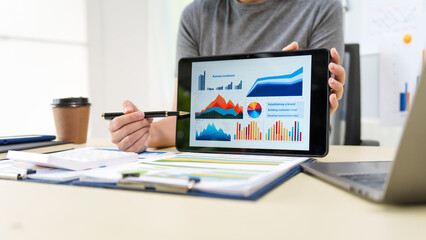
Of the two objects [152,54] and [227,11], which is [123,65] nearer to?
[152,54]

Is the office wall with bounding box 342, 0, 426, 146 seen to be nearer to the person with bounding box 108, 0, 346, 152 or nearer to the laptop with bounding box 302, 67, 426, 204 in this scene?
the person with bounding box 108, 0, 346, 152

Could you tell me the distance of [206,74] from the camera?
26.1 inches

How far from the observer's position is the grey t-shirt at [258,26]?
3.31ft

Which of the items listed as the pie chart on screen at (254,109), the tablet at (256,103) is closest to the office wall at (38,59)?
the tablet at (256,103)

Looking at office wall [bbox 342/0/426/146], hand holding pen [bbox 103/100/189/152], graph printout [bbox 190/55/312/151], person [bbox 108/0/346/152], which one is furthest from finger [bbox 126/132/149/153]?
office wall [bbox 342/0/426/146]

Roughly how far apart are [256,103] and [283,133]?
0.07 m

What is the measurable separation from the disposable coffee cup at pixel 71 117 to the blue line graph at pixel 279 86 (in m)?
0.47

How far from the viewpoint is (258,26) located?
→ 1.09 m

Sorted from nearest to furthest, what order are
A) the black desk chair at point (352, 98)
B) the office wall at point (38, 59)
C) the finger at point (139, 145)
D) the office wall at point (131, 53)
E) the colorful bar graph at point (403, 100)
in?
1. the finger at point (139, 145)
2. the black desk chair at point (352, 98)
3. the colorful bar graph at point (403, 100)
4. the office wall at point (38, 59)
5. the office wall at point (131, 53)

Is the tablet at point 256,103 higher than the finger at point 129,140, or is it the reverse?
the tablet at point 256,103

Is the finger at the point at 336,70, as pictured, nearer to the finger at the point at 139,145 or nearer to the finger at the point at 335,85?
the finger at the point at 335,85

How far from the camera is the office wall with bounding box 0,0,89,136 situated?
1.89 meters

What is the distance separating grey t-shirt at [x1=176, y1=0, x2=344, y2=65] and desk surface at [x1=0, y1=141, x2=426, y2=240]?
2.42 ft

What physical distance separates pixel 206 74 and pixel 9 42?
1698mm
